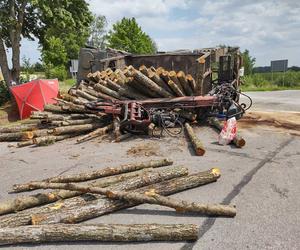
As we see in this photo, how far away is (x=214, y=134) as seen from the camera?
976cm

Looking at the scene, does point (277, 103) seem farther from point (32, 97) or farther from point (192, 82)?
point (32, 97)

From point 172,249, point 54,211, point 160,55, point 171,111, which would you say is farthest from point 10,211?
point 160,55

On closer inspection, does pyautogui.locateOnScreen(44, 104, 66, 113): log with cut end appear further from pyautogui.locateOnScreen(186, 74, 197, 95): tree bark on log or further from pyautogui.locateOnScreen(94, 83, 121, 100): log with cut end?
pyautogui.locateOnScreen(186, 74, 197, 95): tree bark on log

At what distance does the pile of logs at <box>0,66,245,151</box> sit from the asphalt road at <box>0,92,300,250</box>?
0.48m

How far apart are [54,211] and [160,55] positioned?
9.59 m

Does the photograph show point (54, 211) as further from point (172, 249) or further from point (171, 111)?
point (171, 111)

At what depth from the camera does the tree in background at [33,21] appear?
56.4 ft

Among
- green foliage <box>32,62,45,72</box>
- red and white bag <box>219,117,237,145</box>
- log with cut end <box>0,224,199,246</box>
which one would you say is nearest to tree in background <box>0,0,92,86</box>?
red and white bag <box>219,117,237,145</box>

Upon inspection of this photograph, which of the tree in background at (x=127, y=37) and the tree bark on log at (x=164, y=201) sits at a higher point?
the tree in background at (x=127, y=37)

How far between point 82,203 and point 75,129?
5393 mm

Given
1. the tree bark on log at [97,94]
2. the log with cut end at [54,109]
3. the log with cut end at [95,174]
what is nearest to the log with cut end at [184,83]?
the tree bark on log at [97,94]

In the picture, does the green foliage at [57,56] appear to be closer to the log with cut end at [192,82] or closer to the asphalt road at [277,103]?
the asphalt road at [277,103]

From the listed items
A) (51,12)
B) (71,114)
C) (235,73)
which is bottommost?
(71,114)

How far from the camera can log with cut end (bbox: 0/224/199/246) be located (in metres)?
4.04
